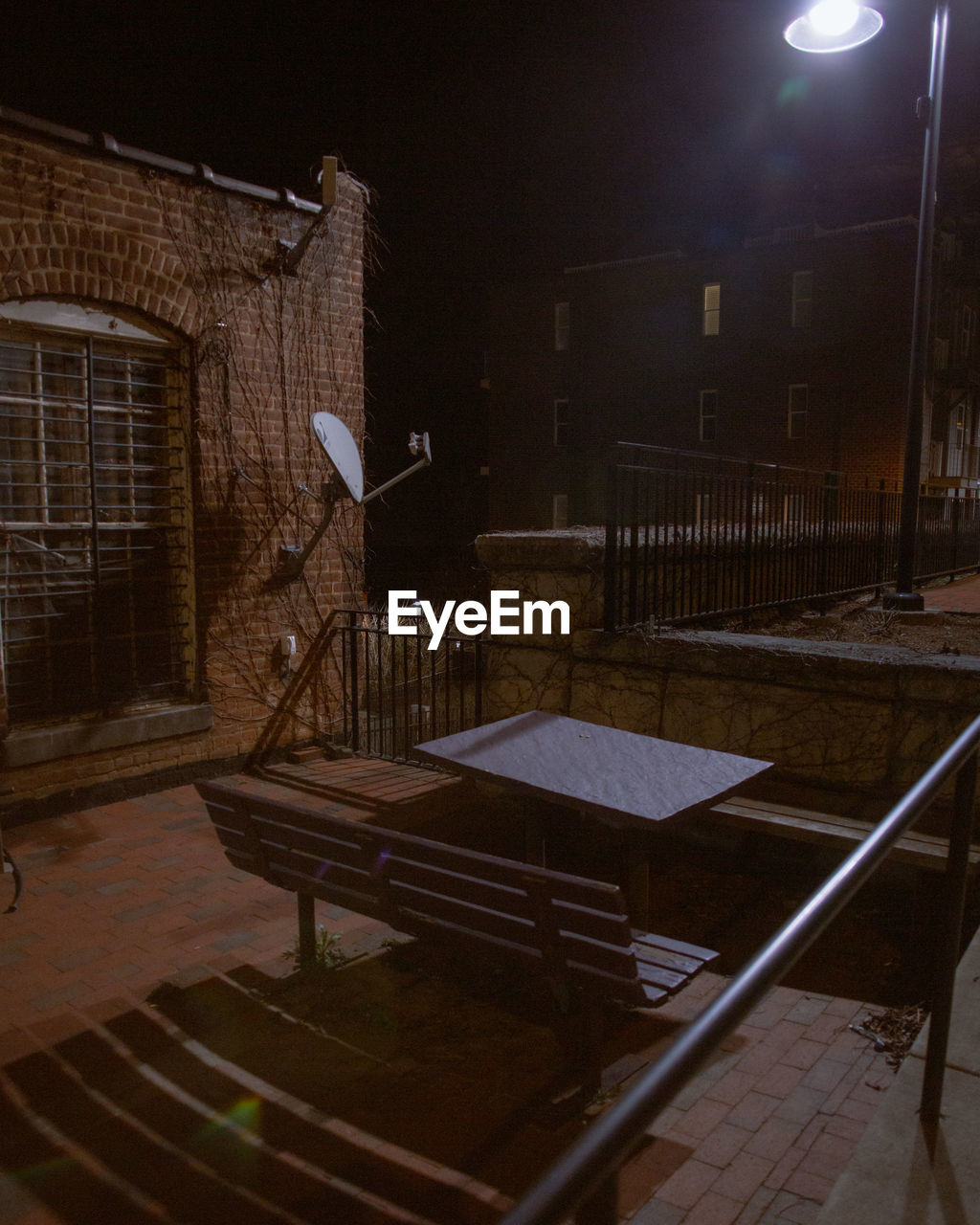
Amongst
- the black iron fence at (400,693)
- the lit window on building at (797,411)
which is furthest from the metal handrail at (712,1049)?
the lit window on building at (797,411)

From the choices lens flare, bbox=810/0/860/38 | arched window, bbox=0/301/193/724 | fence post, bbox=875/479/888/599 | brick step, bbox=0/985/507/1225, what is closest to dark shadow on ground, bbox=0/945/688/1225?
brick step, bbox=0/985/507/1225

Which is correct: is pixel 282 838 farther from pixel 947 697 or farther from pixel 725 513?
pixel 725 513

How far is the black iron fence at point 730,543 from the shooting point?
5.73 meters

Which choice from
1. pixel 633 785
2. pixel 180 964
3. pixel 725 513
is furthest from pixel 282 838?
pixel 725 513

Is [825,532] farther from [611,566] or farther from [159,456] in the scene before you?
[159,456]

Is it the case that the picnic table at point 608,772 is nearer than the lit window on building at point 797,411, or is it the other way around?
the picnic table at point 608,772

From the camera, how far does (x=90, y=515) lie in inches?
249

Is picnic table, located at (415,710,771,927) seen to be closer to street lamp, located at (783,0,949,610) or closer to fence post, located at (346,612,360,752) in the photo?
fence post, located at (346,612,360,752)

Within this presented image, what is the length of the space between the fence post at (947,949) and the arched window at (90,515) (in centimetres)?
570

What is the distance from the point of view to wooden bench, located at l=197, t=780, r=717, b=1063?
2.76m

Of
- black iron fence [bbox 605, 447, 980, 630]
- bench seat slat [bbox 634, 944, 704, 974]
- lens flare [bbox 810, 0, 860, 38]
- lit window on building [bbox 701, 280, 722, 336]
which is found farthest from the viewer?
lit window on building [bbox 701, 280, 722, 336]

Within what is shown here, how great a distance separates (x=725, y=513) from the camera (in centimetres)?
660

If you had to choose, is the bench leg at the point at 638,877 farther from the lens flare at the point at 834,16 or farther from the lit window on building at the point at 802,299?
the lit window on building at the point at 802,299

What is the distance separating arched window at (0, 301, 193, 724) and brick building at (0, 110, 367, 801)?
1 cm
